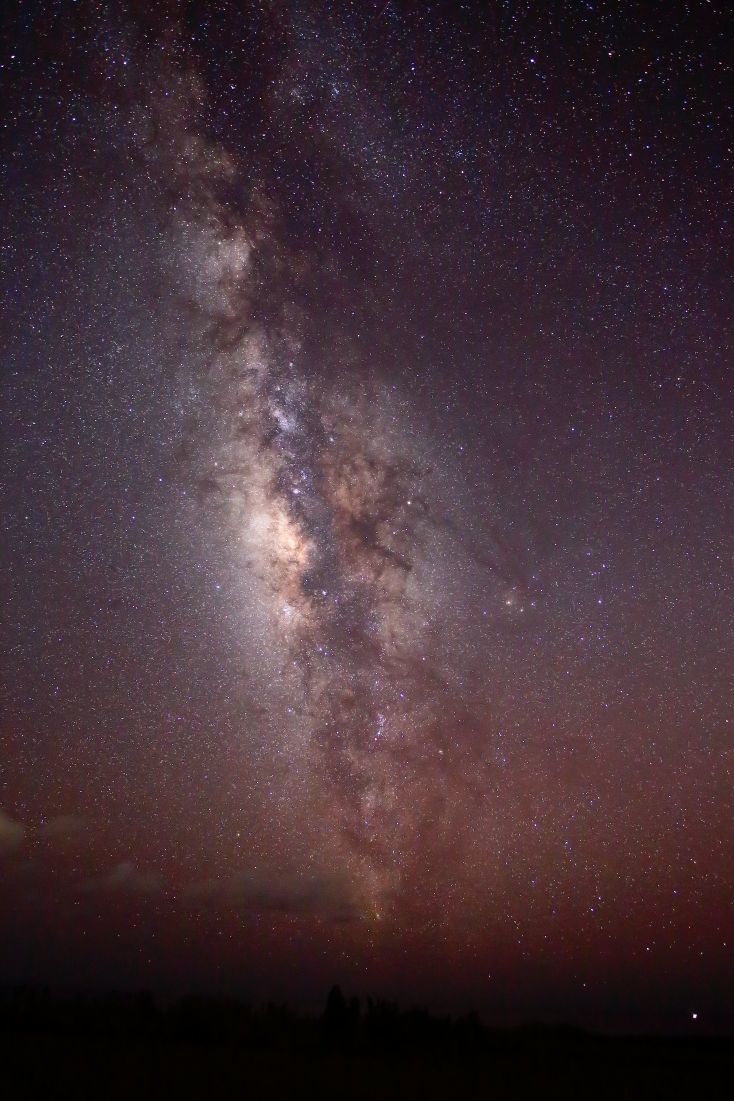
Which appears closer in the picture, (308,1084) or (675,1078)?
(308,1084)

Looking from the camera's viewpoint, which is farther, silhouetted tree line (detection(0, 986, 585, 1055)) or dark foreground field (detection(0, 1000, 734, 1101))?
silhouetted tree line (detection(0, 986, 585, 1055))

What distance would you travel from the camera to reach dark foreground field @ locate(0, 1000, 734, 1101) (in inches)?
649

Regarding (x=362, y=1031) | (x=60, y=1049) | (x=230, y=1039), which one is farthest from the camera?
(x=362, y=1031)

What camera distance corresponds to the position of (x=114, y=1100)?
13953mm

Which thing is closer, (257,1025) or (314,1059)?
(314,1059)

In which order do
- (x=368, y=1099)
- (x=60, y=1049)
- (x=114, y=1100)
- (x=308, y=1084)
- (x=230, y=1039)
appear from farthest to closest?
(x=230, y=1039)
(x=60, y=1049)
(x=308, y=1084)
(x=368, y=1099)
(x=114, y=1100)

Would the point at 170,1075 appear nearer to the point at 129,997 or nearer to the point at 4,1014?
the point at 4,1014

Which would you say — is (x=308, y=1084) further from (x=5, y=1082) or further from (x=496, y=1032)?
(x=496, y=1032)

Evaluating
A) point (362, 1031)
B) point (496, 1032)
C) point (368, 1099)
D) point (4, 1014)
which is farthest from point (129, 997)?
point (368, 1099)

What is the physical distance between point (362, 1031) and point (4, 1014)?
13470 millimetres

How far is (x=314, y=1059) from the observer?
23.3m

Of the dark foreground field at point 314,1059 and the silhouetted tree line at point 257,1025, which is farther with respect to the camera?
the silhouetted tree line at point 257,1025

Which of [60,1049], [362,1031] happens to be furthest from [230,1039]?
[60,1049]

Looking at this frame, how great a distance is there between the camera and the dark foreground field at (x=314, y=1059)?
649 inches
